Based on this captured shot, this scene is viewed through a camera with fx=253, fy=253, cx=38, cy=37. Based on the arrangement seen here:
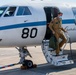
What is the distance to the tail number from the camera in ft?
35.9

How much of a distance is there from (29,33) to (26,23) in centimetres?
46

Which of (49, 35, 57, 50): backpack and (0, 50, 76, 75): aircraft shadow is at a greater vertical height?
(49, 35, 57, 50): backpack

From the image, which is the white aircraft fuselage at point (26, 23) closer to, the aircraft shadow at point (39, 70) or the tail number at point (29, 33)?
the tail number at point (29, 33)

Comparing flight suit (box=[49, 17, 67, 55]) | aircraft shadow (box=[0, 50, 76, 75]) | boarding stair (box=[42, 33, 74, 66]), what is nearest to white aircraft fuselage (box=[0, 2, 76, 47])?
boarding stair (box=[42, 33, 74, 66])

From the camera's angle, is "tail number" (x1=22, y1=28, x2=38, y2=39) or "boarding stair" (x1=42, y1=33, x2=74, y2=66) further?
"boarding stair" (x1=42, y1=33, x2=74, y2=66)

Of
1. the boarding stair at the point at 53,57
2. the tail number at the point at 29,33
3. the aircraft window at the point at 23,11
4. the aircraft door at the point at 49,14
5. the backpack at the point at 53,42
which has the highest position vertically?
the aircraft window at the point at 23,11

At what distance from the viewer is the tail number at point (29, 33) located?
10944 millimetres

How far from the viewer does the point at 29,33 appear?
11.0 meters

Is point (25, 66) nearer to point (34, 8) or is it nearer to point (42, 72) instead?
point (42, 72)

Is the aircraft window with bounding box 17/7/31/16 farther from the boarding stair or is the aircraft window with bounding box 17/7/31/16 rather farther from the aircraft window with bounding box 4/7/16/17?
the boarding stair

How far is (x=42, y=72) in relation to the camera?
10867 millimetres

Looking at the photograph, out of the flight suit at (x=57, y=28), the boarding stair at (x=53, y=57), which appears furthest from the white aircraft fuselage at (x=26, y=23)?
the flight suit at (x=57, y=28)

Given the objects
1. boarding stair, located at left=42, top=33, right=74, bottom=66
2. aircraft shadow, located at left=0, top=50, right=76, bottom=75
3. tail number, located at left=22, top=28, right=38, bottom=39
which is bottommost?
aircraft shadow, located at left=0, top=50, right=76, bottom=75

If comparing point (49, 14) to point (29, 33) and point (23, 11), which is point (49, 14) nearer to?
point (23, 11)
